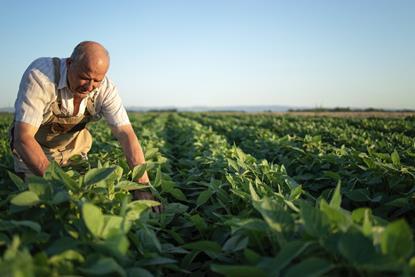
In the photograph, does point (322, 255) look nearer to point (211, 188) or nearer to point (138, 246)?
point (138, 246)

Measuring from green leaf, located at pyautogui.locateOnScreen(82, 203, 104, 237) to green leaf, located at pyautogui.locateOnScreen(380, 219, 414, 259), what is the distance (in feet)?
3.36

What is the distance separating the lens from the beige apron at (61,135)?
3.30 m

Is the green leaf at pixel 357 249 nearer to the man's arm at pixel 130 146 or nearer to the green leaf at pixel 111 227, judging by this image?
the green leaf at pixel 111 227

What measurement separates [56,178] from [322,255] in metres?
1.37

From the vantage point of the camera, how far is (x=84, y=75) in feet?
8.84

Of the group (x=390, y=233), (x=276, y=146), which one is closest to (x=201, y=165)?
(x=276, y=146)

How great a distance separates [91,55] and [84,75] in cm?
17

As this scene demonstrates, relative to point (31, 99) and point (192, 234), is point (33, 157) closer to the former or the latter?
point (31, 99)

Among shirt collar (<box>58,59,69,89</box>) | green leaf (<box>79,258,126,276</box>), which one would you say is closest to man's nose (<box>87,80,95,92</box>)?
shirt collar (<box>58,59,69,89</box>)

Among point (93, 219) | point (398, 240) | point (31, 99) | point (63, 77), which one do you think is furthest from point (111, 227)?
point (63, 77)

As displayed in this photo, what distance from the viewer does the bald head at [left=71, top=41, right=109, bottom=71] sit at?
2.63 m

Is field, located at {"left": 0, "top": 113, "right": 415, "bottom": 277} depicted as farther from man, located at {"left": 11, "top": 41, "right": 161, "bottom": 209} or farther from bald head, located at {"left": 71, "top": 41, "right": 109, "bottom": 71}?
bald head, located at {"left": 71, "top": 41, "right": 109, "bottom": 71}

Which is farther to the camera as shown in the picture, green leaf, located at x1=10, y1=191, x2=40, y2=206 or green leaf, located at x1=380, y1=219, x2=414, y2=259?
green leaf, located at x1=10, y1=191, x2=40, y2=206

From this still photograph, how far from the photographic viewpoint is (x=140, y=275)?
138 centimetres
